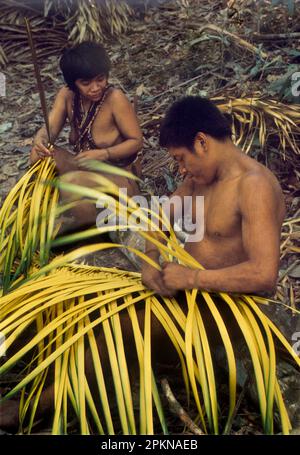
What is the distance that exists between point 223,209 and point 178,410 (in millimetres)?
374

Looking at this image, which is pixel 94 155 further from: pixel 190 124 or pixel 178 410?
pixel 178 410

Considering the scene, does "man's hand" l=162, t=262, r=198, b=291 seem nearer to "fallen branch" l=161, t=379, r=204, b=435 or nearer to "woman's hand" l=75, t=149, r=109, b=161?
"fallen branch" l=161, t=379, r=204, b=435

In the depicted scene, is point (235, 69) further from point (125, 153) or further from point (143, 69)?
point (125, 153)

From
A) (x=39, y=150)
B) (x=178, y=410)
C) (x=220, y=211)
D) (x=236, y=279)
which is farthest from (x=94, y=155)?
(x=178, y=410)

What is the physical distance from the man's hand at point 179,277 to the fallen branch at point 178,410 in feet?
0.57

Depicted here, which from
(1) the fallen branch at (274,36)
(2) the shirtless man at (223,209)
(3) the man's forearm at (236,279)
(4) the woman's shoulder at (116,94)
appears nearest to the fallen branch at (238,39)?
(1) the fallen branch at (274,36)

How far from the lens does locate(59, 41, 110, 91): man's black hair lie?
1421 millimetres

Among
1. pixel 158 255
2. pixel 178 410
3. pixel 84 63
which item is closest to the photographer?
pixel 178 410

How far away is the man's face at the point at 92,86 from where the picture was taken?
4.70ft

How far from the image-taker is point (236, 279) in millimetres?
1143

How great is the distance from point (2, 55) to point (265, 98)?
63cm

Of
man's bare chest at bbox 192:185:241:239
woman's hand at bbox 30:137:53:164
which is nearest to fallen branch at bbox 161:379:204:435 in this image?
man's bare chest at bbox 192:185:241:239

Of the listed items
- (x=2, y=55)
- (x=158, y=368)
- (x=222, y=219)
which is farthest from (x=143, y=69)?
(x=158, y=368)

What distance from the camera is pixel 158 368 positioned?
1193mm
